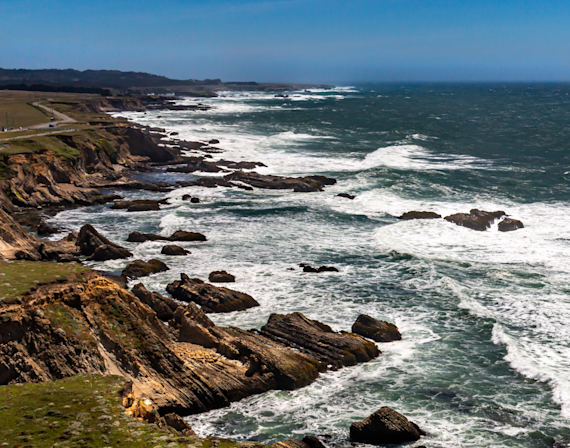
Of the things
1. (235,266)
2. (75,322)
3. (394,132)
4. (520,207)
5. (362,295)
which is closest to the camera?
(75,322)

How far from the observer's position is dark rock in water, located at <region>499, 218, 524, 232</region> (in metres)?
46.0

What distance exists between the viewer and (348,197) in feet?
190

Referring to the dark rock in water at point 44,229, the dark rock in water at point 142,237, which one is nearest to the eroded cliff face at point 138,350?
the dark rock in water at point 142,237

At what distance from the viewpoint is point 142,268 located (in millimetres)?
34188

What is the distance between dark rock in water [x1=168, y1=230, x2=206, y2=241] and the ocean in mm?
964

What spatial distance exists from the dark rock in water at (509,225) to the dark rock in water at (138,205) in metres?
30.7

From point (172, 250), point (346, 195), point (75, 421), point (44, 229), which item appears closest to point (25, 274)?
point (75, 421)

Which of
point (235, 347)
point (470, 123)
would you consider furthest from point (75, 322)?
point (470, 123)

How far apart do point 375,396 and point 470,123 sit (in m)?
121

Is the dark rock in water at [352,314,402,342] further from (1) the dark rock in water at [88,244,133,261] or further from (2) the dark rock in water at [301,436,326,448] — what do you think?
(1) the dark rock in water at [88,244,133,261]

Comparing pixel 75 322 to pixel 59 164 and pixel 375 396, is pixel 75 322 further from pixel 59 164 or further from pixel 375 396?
pixel 59 164

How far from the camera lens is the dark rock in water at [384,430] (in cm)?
1762

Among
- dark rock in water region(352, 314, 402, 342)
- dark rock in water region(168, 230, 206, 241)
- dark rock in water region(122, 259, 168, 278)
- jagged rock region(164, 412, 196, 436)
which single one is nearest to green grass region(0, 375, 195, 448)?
jagged rock region(164, 412, 196, 436)

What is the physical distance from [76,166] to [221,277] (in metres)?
34.6
